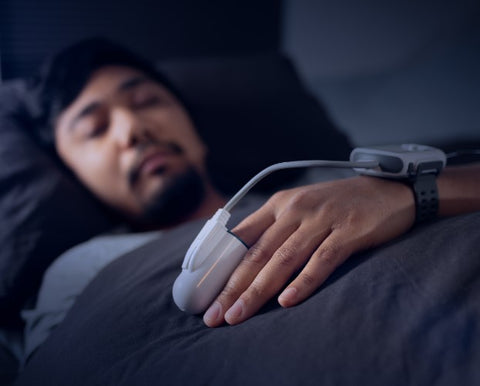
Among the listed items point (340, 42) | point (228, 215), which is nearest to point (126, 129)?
point (228, 215)

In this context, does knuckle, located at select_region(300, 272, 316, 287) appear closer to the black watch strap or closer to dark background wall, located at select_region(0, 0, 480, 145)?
the black watch strap

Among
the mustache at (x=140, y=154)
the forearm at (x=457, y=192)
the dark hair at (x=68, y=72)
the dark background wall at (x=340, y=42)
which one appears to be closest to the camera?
the forearm at (x=457, y=192)

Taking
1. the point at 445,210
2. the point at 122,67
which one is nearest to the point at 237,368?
the point at 445,210

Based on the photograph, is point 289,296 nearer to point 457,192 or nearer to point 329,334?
point 329,334

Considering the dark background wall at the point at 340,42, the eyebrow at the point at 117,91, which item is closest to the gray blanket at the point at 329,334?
the eyebrow at the point at 117,91

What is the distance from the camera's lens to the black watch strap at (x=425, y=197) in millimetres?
545

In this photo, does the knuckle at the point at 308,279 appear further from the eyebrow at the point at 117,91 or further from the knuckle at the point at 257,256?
the eyebrow at the point at 117,91

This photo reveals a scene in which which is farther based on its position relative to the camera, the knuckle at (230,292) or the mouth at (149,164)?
the mouth at (149,164)

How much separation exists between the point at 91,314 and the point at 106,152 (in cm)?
54

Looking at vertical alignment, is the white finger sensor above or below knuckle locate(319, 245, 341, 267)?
above

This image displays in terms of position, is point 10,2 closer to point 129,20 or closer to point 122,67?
point 129,20

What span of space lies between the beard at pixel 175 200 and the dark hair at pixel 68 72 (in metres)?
0.33

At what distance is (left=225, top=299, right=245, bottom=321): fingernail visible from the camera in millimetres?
445

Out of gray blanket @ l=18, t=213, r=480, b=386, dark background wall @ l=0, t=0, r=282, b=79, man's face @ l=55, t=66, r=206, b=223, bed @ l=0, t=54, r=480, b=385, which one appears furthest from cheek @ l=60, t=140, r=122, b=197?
dark background wall @ l=0, t=0, r=282, b=79
